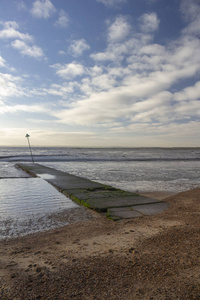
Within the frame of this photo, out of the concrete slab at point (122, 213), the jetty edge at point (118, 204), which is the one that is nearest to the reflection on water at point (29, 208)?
the jetty edge at point (118, 204)

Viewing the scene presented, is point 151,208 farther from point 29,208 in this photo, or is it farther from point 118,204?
point 29,208

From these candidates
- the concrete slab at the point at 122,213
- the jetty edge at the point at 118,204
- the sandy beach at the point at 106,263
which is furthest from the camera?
the jetty edge at the point at 118,204

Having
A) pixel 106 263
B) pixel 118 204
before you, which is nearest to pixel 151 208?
pixel 118 204

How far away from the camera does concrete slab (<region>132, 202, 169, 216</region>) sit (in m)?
4.61

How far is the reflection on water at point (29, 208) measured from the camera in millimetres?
3904

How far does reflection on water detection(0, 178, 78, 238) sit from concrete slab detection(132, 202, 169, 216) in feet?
5.13

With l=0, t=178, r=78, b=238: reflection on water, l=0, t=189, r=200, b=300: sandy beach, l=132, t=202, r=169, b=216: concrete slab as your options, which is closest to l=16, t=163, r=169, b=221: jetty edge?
l=132, t=202, r=169, b=216: concrete slab

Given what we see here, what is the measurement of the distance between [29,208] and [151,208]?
2.81 m

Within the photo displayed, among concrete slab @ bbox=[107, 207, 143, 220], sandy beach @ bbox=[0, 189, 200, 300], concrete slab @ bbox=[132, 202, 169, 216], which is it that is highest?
sandy beach @ bbox=[0, 189, 200, 300]

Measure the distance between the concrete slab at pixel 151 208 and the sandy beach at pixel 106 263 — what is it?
795mm

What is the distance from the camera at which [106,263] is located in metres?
2.41

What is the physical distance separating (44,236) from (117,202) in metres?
2.36

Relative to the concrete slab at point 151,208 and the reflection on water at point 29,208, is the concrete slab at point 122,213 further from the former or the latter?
the reflection on water at point 29,208

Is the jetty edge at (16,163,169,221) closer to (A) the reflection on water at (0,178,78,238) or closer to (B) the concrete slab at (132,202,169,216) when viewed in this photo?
(B) the concrete slab at (132,202,169,216)
